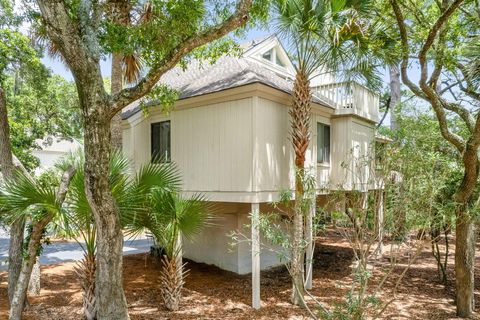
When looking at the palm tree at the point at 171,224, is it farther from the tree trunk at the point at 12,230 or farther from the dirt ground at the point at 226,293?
the tree trunk at the point at 12,230

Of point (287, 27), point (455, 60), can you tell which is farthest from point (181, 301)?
point (455, 60)

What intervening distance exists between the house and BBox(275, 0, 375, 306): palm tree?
609 millimetres

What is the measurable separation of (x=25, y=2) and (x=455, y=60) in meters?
10.3

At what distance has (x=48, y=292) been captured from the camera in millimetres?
8891

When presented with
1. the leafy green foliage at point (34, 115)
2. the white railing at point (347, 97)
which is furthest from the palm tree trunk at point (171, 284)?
the leafy green foliage at point (34, 115)

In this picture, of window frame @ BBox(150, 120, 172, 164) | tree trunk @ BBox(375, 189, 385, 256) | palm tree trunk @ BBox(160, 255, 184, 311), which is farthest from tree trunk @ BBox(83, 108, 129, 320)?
tree trunk @ BBox(375, 189, 385, 256)

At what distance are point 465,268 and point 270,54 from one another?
9.23m

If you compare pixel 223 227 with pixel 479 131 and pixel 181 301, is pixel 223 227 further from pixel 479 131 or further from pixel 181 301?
pixel 479 131

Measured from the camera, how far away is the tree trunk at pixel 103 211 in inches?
221

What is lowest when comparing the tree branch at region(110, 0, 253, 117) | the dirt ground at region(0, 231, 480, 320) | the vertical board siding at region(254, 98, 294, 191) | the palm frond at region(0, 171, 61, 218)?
the dirt ground at region(0, 231, 480, 320)

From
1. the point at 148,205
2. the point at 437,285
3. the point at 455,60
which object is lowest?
the point at 437,285

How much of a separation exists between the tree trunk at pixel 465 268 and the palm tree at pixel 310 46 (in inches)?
148

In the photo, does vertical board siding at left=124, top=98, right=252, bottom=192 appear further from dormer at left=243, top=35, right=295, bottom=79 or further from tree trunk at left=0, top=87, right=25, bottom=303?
tree trunk at left=0, top=87, right=25, bottom=303

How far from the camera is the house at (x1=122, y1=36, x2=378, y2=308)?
824 cm
